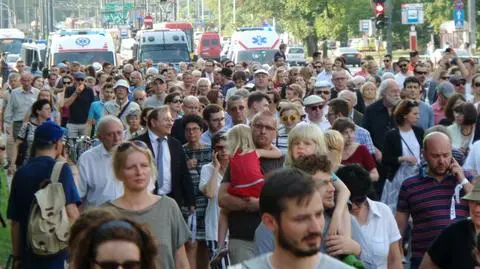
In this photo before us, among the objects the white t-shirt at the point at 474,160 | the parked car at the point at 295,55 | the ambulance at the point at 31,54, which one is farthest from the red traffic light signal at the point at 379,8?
the parked car at the point at 295,55

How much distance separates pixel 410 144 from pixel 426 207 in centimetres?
404

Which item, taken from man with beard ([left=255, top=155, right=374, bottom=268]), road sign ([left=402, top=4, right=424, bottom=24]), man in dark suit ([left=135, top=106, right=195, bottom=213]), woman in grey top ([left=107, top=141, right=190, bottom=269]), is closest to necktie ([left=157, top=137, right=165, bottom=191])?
man in dark suit ([left=135, top=106, right=195, bottom=213])

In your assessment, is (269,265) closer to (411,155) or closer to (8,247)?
(411,155)

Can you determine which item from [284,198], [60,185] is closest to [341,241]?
[284,198]

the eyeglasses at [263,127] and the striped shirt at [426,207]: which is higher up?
the eyeglasses at [263,127]

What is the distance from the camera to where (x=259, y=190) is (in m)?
9.72

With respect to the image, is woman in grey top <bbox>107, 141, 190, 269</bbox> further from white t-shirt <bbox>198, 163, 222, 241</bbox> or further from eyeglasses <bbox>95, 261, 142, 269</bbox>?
white t-shirt <bbox>198, 163, 222, 241</bbox>

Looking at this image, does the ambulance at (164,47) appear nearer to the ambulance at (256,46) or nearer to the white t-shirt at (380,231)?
the ambulance at (256,46)

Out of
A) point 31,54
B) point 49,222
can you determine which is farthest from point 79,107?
point 31,54

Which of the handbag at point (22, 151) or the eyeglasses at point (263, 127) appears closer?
the eyeglasses at point (263, 127)

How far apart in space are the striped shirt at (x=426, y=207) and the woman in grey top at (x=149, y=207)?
1.88m

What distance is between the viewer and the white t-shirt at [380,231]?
8305mm

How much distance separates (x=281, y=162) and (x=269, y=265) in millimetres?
4871

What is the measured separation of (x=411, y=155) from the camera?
13.4 m
